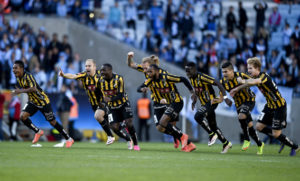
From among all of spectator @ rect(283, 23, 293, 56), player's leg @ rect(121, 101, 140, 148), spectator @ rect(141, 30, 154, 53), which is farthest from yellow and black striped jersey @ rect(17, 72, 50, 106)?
spectator @ rect(283, 23, 293, 56)

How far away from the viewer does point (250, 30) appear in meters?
28.9

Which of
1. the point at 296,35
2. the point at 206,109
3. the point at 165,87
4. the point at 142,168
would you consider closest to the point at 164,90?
the point at 165,87

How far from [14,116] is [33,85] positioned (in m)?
7.45

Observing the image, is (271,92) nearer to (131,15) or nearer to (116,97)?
(116,97)

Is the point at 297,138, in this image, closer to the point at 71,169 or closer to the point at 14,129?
the point at 14,129

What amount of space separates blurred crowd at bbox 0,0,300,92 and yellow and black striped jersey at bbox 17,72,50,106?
26.8 feet

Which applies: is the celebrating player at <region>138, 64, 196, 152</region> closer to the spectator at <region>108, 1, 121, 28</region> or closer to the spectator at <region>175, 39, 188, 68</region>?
the spectator at <region>175, 39, 188, 68</region>

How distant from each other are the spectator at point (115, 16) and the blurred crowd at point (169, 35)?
0.15ft

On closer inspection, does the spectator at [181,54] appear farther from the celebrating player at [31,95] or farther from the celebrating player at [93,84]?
the celebrating player at [31,95]

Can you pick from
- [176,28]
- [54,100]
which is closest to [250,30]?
[176,28]

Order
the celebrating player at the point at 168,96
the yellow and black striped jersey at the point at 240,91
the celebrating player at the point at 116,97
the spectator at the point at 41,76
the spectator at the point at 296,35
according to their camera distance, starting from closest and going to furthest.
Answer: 1. the yellow and black striped jersey at the point at 240,91
2. the celebrating player at the point at 168,96
3. the celebrating player at the point at 116,97
4. the spectator at the point at 41,76
5. the spectator at the point at 296,35

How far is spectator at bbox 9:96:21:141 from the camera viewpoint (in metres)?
22.6

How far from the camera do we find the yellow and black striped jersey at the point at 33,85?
15531 millimetres

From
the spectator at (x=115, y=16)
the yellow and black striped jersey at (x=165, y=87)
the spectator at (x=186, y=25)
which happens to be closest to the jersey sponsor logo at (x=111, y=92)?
the yellow and black striped jersey at (x=165, y=87)
